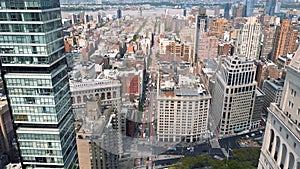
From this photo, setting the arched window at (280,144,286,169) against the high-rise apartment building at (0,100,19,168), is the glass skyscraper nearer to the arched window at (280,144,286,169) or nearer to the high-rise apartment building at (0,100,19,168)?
the arched window at (280,144,286,169)

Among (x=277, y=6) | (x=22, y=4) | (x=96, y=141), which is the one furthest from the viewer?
(x=277, y=6)

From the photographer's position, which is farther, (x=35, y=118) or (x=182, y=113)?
(x=182, y=113)

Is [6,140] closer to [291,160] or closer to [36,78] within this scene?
[36,78]

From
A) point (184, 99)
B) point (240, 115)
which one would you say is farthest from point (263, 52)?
point (184, 99)

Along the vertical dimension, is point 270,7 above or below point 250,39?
above

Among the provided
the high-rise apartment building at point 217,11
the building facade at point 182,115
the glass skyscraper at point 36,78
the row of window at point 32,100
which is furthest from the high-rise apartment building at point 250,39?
the row of window at point 32,100

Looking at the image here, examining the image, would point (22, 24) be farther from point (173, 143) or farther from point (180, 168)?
point (173, 143)

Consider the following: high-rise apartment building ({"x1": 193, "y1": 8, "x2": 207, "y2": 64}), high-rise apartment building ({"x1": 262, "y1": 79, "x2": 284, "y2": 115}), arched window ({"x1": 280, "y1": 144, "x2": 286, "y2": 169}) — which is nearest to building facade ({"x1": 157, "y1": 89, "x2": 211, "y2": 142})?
high-rise apartment building ({"x1": 262, "y1": 79, "x2": 284, "y2": 115})

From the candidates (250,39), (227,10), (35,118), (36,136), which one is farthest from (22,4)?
(227,10)
